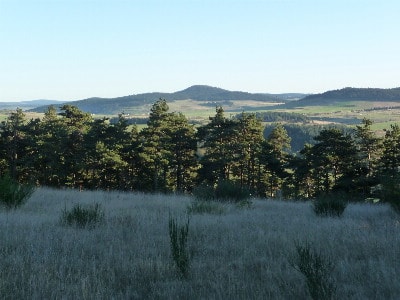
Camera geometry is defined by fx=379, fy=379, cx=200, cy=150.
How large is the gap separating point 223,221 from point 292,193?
102ft

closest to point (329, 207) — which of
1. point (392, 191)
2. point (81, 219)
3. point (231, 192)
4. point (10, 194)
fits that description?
point (392, 191)

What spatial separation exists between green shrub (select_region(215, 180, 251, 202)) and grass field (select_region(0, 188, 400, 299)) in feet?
18.8

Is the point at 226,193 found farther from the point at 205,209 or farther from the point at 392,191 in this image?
the point at 392,191

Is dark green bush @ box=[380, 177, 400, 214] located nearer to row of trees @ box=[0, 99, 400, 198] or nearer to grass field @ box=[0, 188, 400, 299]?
grass field @ box=[0, 188, 400, 299]

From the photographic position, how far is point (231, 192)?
1510 centimetres

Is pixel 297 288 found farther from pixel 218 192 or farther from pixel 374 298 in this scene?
pixel 218 192

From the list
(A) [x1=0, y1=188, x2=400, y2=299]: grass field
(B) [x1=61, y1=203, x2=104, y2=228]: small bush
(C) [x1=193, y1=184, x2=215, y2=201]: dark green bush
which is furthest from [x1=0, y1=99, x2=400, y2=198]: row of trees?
(A) [x1=0, y1=188, x2=400, y2=299]: grass field

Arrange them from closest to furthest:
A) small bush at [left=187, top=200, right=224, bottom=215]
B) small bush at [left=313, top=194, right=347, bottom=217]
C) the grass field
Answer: the grass field → small bush at [left=187, top=200, right=224, bottom=215] → small bush at [left=313, top=194, right=347, bottom=217]

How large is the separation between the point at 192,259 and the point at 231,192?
30.8 feet

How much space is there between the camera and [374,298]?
4.17 m

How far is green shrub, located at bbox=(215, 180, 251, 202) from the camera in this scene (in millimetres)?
14962

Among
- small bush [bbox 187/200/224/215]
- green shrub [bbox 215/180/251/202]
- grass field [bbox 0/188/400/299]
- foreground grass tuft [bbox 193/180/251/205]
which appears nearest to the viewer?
grass field [bbox 0/188/400/299]

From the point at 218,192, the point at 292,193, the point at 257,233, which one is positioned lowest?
the point at 292,193

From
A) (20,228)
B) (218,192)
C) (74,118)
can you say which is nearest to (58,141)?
(74,118)
